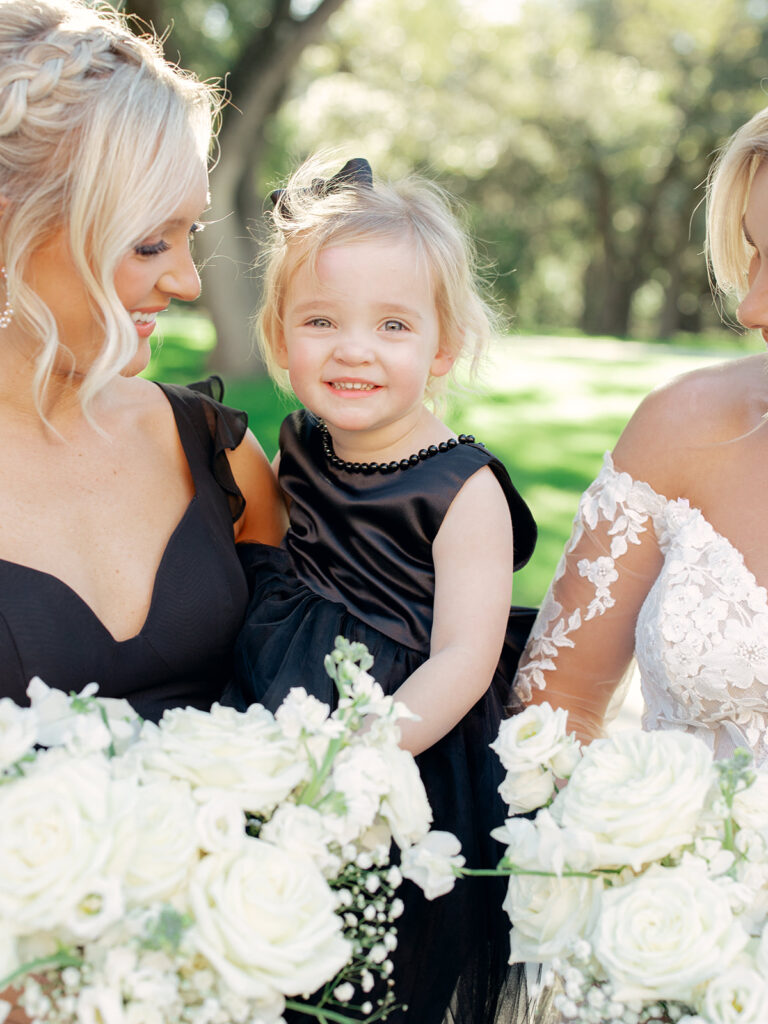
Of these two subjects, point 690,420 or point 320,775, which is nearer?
point 320,775

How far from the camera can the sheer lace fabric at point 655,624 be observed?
2244 millimetres

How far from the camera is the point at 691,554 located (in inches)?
91.2

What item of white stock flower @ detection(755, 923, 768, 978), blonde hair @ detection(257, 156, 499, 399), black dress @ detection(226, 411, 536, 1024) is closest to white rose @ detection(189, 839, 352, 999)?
white stock flower @ detection(755, 923, 768, 978)

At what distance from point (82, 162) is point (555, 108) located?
100 feet

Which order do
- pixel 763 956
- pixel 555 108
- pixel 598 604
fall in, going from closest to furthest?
pixel 763 956 → pixel 598 604 → pixel 555 108

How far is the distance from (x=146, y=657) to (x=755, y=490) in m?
1.39

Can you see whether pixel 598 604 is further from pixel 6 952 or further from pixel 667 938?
pixel 6 952

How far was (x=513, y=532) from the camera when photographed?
2.50 m

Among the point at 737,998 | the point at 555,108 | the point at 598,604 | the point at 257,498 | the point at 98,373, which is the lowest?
the point at 555,108

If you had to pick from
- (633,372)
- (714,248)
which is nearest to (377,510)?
(714,248)

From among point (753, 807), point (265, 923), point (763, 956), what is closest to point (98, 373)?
point (265, 923)

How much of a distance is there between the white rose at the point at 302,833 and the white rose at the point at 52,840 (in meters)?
0.21

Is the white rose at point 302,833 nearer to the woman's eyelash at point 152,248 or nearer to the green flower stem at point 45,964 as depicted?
the green flower stem at point 45,964

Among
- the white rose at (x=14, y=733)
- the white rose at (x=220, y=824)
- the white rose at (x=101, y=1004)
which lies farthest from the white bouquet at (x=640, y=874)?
the white rose at (x=14, y=733)
